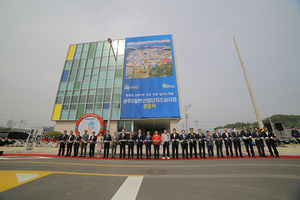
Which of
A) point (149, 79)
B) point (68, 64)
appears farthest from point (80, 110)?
point (149, 79)

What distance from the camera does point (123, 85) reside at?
25094mm

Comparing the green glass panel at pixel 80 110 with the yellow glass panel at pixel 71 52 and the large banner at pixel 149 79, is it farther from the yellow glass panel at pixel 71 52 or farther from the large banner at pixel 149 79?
the yellow glass panel at pixel 71 52

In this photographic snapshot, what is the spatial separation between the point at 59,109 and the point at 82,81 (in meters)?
7.25

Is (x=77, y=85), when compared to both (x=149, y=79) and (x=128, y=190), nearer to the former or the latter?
(x=149, y=79)

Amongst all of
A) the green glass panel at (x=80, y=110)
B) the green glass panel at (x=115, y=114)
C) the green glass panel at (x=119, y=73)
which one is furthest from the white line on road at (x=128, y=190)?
the green glass panel at (x=119, y=73)

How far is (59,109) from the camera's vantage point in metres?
24.9

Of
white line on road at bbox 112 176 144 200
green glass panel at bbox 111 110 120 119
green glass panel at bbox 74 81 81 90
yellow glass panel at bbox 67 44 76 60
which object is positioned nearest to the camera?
white line on road at bbox 112 176 144 200

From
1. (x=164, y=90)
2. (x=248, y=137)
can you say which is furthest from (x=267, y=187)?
(x=164, y=90)

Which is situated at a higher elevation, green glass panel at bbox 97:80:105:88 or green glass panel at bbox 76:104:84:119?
green glass panel at bbox 97:80:105:88

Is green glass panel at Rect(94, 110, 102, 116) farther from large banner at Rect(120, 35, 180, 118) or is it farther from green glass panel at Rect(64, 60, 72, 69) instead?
green glass panel at Rect(64, 60, 72, 69)

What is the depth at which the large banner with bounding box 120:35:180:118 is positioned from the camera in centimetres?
2294

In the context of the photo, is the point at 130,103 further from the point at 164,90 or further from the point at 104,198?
the point at 104,198

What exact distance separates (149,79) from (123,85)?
546cm

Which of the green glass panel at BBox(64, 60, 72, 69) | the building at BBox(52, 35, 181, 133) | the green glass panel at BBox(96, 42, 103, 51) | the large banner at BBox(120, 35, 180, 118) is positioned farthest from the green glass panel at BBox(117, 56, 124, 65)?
the green glass panel at BBox(64, 60, 72, 69)
